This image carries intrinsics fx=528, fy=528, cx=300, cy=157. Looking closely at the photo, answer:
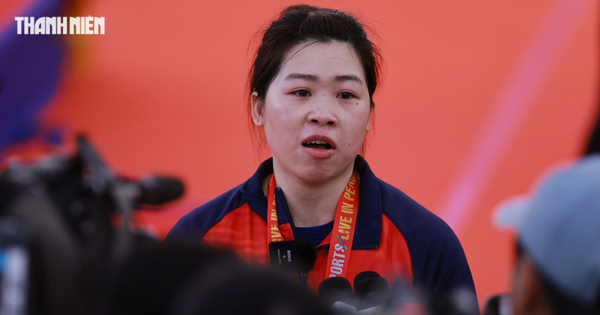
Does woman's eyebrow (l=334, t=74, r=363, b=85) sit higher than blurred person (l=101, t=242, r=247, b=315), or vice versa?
woman's eyebrow (l=334, t=74, r=363, b=85)

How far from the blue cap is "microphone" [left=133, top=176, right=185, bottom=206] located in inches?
14.2

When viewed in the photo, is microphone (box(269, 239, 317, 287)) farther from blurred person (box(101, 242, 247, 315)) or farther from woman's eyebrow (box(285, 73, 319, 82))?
blurred person (box(101, 242, 247, 315))

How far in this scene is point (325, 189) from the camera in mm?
1206

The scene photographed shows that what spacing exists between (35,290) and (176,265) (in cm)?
13

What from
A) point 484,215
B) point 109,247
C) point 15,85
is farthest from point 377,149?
point 109,247

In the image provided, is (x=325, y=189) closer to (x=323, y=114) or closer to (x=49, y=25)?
(x=323, y=114)

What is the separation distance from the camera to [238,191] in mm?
1299

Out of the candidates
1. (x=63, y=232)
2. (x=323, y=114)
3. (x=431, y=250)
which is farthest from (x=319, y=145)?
(x=63, y=232)

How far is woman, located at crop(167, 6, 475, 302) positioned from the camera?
1123 mm

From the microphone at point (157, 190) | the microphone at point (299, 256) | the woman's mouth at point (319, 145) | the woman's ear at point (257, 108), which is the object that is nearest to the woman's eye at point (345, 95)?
the woman's mouth at point (319, 145)

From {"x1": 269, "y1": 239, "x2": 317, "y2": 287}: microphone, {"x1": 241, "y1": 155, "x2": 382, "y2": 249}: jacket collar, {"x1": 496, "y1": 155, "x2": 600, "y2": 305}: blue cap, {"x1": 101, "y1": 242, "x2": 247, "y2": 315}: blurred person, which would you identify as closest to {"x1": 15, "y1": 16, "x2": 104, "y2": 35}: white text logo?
{"x1": 241, "y1": 155, "x2": 382, "y2": 249}: jacket collar

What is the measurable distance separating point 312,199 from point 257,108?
28cm

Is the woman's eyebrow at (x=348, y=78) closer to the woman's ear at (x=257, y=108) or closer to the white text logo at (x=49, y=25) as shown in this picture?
the woman's ear at (x=257, y=108)

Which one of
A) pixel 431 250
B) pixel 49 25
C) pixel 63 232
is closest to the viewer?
pixel 63 232
